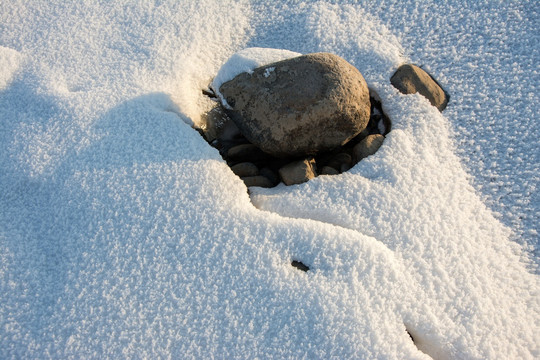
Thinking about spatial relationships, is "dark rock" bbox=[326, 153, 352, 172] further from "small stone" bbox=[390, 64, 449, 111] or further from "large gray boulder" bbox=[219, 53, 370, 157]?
"small stone" bbox=[390, 64, 449, 111]

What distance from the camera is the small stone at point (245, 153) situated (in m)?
1.87

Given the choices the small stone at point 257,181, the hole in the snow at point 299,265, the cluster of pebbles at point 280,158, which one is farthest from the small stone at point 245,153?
the hole in the snow at point 299,265

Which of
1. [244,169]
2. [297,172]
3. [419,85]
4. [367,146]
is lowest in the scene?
[244,169]

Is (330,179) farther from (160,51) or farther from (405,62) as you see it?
(160,51)

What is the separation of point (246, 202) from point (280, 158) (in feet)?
1.15

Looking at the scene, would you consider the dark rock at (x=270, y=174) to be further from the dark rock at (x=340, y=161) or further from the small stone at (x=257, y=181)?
the dark rock at (x=340, y=161)

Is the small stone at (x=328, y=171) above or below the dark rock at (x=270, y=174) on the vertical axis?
above

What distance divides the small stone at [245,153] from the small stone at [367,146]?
0.39 meters

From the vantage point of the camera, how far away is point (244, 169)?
1.80m

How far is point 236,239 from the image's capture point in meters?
1.43

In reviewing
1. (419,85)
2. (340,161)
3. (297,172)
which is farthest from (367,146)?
(419,85)

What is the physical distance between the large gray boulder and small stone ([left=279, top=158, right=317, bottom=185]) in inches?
2.1

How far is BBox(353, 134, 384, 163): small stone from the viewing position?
1810 mm

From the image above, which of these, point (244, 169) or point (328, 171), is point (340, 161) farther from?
point (244, 169)
